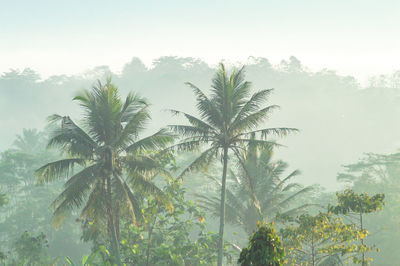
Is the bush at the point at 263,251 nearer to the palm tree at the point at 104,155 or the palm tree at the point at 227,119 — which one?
the palm tree at the point at 104,155

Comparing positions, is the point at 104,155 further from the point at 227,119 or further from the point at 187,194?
the point at 187,194

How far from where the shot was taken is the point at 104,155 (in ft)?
41.9

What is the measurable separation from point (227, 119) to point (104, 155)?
4.68 meters

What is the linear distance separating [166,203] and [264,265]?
26.2 ft

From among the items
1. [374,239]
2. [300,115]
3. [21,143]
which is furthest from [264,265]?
[300,115]

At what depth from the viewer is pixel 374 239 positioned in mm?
28344

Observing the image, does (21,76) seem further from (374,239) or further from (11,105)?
(374,239)

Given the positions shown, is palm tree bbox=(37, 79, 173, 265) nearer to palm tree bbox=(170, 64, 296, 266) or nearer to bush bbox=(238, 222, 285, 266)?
palm tree bbox=(170, 64, 296, 266)

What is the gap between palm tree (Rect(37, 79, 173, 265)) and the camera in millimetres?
12719

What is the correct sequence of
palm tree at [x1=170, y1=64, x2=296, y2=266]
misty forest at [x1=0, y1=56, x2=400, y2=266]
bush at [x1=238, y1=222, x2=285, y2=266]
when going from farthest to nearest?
palm tree at [x1=170, y1=64, x2=296, y2=266], misty forest at [x1=0, y1=56, x2=400, y2=266], bush at [x1=238, y1=222, x2=285, y2=266]

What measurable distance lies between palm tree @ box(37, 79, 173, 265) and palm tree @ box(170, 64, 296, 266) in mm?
1712

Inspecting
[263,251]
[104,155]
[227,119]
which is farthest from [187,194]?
[263,251]

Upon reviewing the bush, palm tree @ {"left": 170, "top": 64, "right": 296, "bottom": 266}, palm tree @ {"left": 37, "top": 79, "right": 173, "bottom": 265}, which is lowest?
the bush

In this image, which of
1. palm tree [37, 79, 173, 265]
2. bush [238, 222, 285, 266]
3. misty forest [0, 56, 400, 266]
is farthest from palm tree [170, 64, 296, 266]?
bush [238, 222, 285, 266]
